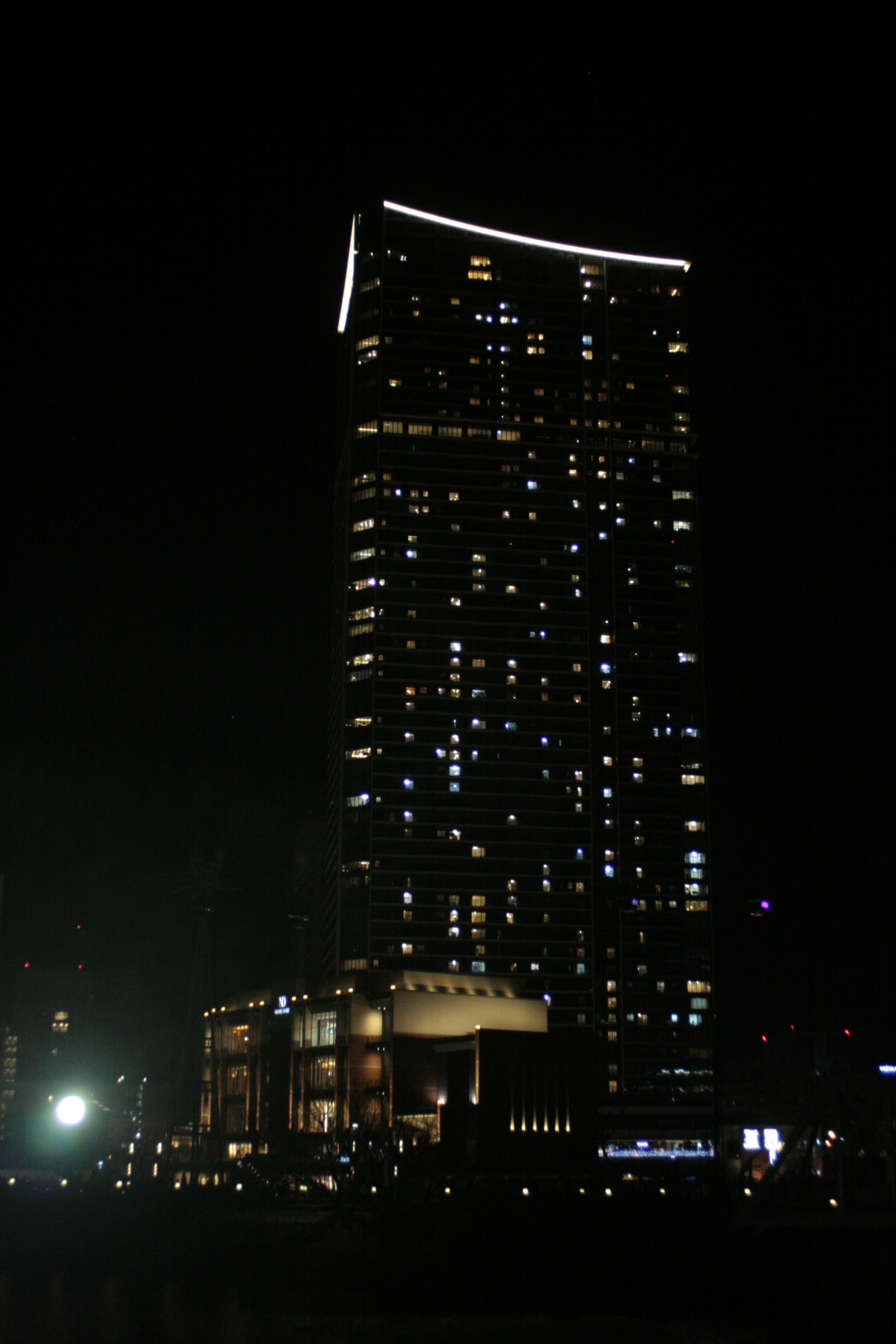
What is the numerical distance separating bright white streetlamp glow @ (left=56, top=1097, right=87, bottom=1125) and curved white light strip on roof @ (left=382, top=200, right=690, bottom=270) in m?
153

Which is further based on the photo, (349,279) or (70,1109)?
(349,279)

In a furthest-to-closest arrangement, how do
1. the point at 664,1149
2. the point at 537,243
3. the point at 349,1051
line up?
1. the point at 537,243
2. the point at 664,1149
3. the point at 349,1051

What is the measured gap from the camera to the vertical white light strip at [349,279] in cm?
18412

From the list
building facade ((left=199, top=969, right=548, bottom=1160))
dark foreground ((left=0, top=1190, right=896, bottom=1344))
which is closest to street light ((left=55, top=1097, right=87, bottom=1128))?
dark foreground ((left=0, top=1190, right=896, bottom=1344))

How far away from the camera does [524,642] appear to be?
537 feet

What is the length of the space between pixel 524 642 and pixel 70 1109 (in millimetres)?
117144

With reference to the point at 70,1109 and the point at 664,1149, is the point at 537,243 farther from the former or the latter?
the point at 70,1109

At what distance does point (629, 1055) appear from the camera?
159 metres

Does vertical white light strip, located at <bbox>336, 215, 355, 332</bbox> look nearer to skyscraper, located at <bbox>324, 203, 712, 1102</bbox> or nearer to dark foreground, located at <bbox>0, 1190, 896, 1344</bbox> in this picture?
skyscraper, located at <bbox>324, 203, 712, 1102</bbox>

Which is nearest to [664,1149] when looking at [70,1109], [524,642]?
[524,642]

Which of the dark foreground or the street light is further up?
the street light

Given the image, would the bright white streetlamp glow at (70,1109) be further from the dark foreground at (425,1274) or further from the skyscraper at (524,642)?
the skyscraper at (524,642)

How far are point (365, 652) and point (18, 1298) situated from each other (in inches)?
4421

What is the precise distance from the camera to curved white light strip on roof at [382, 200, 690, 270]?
18150cm
